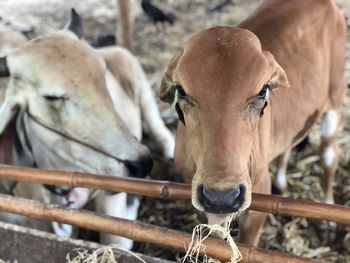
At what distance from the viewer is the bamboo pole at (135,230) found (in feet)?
6.78

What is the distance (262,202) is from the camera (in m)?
2.13

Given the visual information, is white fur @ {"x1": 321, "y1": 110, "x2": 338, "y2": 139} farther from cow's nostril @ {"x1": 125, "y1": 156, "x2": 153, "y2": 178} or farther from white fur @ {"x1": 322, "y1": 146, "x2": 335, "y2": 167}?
cow's nostril @ {"x1": 125, "y1": 156, "x2": 153, "y2": 178}

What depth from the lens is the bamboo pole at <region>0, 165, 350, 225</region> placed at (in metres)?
2.06

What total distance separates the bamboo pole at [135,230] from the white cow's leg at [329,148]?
138cm

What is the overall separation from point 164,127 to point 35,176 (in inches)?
62.2

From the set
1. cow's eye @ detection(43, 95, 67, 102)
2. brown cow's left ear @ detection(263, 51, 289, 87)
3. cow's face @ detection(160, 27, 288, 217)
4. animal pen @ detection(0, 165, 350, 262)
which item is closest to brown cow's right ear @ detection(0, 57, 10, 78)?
cow's eye @ detection(43, 95, 67, 102)

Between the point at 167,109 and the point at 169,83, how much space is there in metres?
2.11

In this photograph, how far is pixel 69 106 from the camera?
8.86ft

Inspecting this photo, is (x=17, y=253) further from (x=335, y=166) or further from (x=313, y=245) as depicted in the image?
(x=335, y=166)

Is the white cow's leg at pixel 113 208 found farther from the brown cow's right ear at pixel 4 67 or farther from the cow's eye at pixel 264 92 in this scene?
the cow's eye at pixel 264 92

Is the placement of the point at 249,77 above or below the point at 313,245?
above

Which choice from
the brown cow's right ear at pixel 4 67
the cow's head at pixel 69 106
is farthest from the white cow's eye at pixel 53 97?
the brown cow's right ear at pixel 4 67

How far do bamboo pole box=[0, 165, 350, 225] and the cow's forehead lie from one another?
375mm

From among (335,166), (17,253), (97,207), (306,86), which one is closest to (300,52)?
(306,86)
